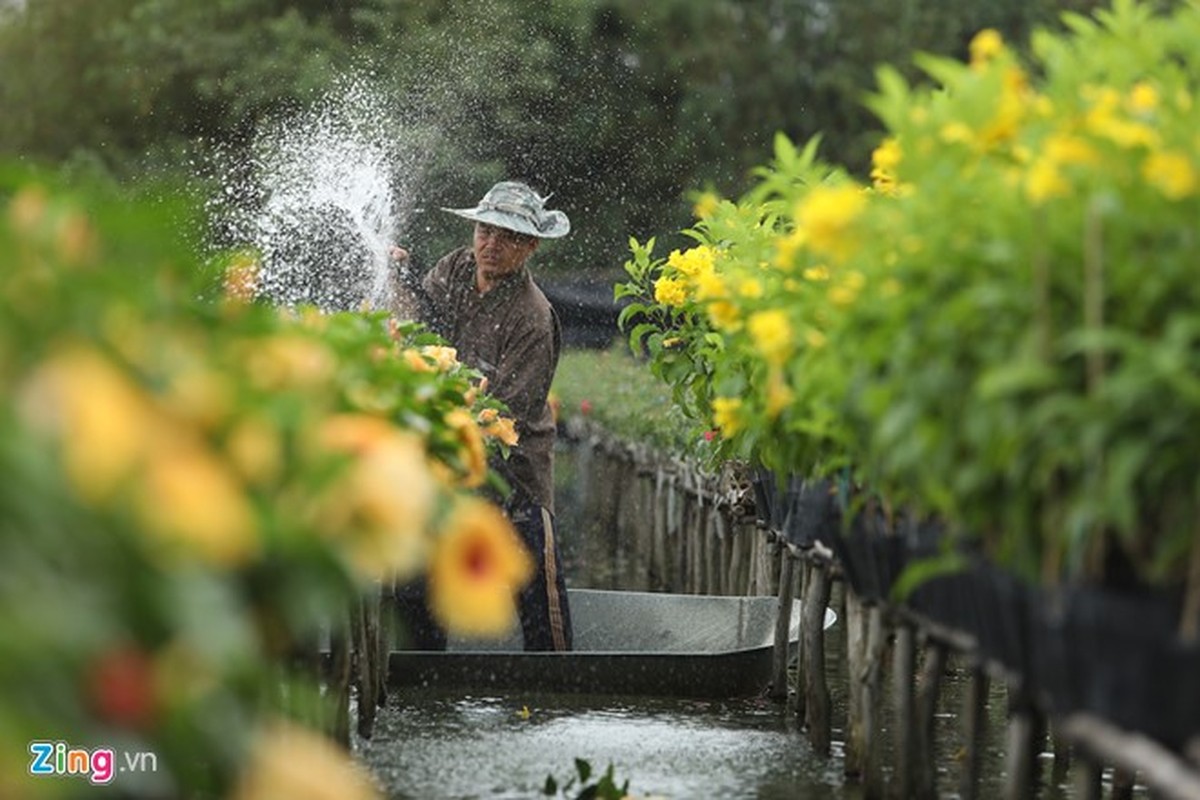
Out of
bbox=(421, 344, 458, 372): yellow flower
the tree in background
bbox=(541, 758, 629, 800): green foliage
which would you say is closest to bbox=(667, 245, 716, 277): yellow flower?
bbox=(421, 344, 458, 372): yellow flower

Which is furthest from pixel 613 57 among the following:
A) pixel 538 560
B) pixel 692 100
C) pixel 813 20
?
pixel 538 560

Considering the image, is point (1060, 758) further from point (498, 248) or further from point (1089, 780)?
point (498, 248)

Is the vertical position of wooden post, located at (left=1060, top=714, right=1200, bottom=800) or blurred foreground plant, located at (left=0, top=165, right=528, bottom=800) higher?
blurred foreground plant, located at (left=0, top=165, right=528, bottom=800)

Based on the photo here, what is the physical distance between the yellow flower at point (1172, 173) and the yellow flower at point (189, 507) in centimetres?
217

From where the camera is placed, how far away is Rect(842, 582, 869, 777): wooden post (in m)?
7.49

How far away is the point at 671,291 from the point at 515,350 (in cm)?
113

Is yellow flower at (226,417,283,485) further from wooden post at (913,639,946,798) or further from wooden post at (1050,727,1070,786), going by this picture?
wooden post at (1050,727,1070,786)

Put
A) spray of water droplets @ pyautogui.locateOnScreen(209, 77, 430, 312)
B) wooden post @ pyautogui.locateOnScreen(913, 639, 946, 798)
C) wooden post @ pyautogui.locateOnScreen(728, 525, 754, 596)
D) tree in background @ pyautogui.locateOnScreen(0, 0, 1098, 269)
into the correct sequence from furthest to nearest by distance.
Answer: tree in background @ pyautogui.locateOnScreen(0, 0, 1098, 269) → wooden post @ pyautogui.locateOnScreen(728, 525, 754, 596) → spray of water droplets @ pyautogui.locateOnScreen(209, 77, 430, 312) → wooden post @ pyautogui.locateOnScreen(913, 639, 946, 798)

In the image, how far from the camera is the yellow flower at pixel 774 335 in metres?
5.75

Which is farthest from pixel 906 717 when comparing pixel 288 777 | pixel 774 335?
pixel 288 777

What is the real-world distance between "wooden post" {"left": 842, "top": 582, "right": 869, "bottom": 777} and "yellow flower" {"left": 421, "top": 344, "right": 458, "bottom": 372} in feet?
4.98

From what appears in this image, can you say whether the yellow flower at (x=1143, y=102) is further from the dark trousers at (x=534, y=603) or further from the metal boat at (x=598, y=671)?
the dark trousers at (x=534, y=603)

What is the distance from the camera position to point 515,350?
1055 centimetres

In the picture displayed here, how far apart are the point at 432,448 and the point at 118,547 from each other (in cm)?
306
